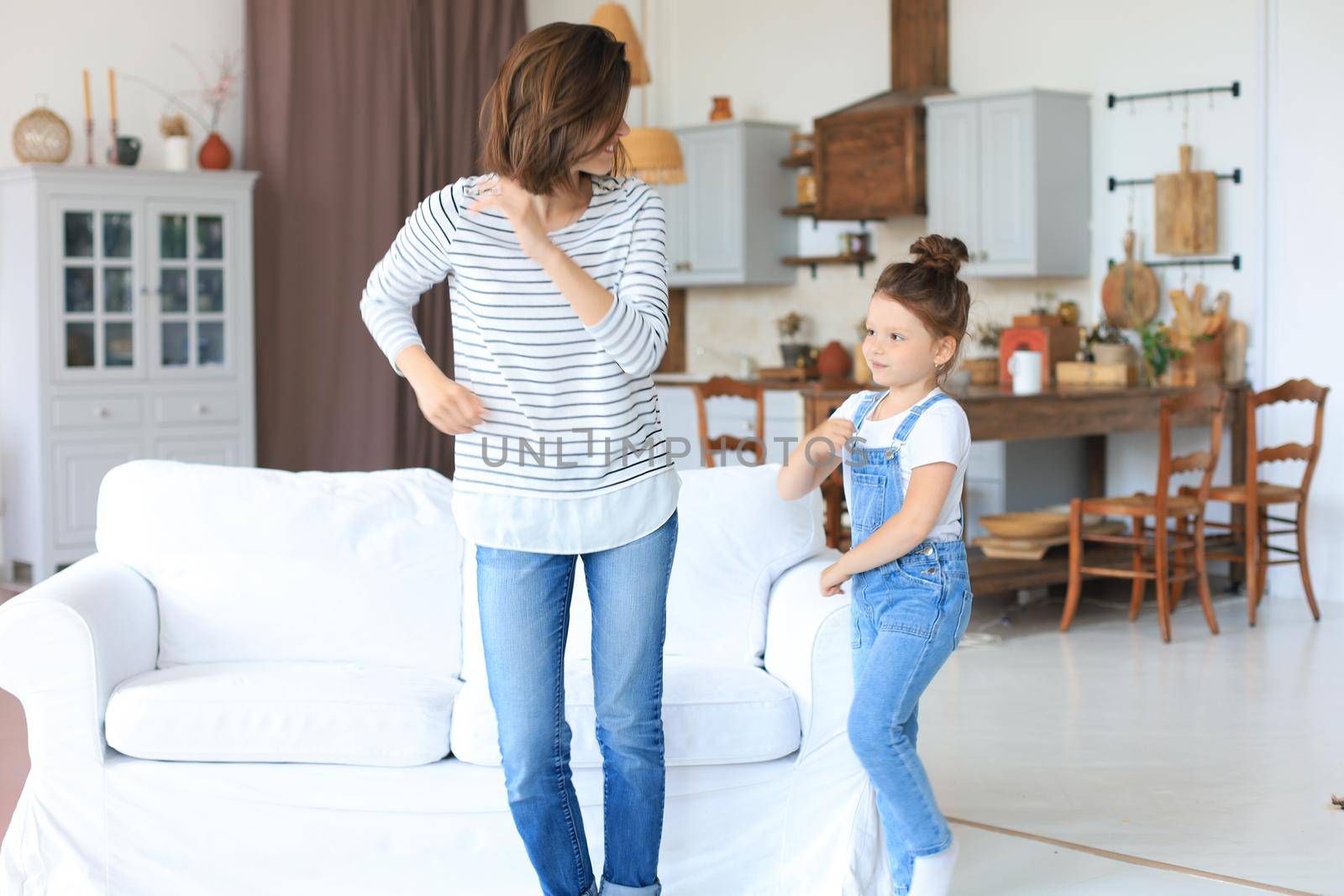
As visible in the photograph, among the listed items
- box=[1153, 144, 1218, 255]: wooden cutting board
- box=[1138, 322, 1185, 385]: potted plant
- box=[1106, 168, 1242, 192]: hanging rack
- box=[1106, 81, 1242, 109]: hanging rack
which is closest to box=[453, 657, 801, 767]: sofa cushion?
box=[1138, 322, 1185, 385]: potted plant

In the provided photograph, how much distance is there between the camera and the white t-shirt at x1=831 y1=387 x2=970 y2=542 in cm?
216

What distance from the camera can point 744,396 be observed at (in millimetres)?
5902

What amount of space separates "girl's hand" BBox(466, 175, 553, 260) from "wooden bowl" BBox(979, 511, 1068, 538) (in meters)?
3.63

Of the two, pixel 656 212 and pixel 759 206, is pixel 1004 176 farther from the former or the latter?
pixel 656 212

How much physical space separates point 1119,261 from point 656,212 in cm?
459

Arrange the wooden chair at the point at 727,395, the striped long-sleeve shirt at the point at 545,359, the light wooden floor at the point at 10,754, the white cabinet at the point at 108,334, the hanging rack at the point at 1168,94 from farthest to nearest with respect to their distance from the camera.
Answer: the white cabinet at the point at 108,334 → the wooden chair at the point at 727,395 → the hanging rack at the point at 1168,94 → the light wooden floor at the point at 10,754 → the striped long-sleeve shirt at the point at 545,359

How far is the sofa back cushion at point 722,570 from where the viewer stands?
273 cm

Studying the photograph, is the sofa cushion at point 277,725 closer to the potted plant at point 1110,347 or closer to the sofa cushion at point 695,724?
the sofa cushion at point 695,724

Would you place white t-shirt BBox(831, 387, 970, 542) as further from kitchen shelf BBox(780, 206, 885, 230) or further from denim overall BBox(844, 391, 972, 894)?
kitchen shelf BBox(780, 206, 885, 230)

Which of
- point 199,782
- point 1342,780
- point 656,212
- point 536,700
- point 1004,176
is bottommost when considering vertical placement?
point 1342,780

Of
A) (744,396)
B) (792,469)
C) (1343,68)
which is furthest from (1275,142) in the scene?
(792,469)

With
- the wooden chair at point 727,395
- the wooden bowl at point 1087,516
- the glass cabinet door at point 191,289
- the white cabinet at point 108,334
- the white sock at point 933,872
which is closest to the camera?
the white sock at point 933,872

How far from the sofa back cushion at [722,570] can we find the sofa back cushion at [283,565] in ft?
0.27

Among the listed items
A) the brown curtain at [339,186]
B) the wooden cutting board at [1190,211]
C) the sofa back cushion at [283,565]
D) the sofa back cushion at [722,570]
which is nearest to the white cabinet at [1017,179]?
the wooden cutting board at [1190,211]
